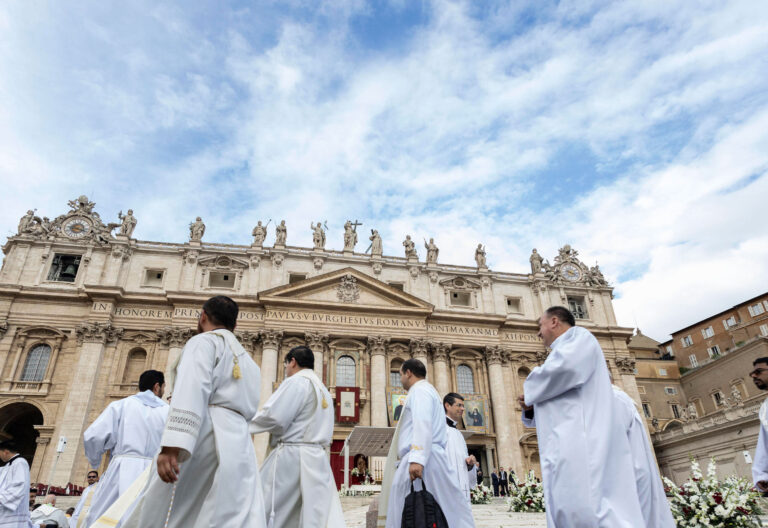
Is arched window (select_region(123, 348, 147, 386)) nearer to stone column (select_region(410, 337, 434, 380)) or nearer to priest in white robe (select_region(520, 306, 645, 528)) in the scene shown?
stone column (select_region(410, 337, 434, 380))

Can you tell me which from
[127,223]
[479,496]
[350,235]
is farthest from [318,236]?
[479,496]

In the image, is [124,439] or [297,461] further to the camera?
[124,439]

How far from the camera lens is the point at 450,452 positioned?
6859 millimetres

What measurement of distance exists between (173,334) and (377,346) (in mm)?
11989

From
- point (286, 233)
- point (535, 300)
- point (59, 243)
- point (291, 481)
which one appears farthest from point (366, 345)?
point (291, 481)

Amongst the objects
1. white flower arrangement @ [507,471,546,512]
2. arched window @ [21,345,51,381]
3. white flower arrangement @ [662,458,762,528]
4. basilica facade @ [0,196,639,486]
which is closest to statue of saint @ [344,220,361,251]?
basilica facade @ [0,196,639,486]

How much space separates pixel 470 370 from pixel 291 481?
2940 cm

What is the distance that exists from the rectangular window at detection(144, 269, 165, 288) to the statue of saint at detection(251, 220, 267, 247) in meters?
6.09

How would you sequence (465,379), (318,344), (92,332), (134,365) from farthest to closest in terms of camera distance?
(465,379) < (318,344) < (134,365) < (92,332)

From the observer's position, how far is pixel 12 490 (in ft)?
23.4

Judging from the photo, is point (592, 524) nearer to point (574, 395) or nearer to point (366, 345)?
point (574, 395)

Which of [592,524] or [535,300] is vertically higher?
[535,300]

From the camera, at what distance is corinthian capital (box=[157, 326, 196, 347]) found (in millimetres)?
29719

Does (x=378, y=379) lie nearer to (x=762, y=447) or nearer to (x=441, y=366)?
(x=441, y=366)
